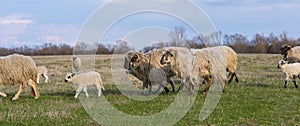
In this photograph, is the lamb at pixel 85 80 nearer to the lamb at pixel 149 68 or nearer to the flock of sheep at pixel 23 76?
the flock of sheep at pixel 23 76

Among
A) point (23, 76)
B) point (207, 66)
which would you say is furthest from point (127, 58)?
point (23, 76)

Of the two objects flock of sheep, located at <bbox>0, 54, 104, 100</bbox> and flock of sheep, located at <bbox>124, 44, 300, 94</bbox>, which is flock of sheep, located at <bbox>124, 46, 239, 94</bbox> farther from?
flock of sheep, located at <bbox>0, 54, 104, 100</bbox>

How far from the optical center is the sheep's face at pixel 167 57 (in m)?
16.4

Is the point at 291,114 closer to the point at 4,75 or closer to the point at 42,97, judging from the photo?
Answer: the point at 42,97

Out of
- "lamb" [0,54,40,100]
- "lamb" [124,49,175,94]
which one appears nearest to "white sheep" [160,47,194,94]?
"lamb" [124,49,175,94]

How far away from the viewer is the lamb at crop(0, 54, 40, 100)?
1586 cm

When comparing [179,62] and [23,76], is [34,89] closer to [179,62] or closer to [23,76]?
[23,76]

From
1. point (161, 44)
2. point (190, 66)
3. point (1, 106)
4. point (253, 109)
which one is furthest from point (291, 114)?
point (1, 106)

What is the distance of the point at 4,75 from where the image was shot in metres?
15.9

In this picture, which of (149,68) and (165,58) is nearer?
(165,58)

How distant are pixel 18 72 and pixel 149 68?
5069mm

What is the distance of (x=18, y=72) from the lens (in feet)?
52.2

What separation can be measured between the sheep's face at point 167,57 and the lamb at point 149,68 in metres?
0.50

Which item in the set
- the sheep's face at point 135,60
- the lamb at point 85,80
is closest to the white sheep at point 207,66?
the sheep's face at point 135,60
